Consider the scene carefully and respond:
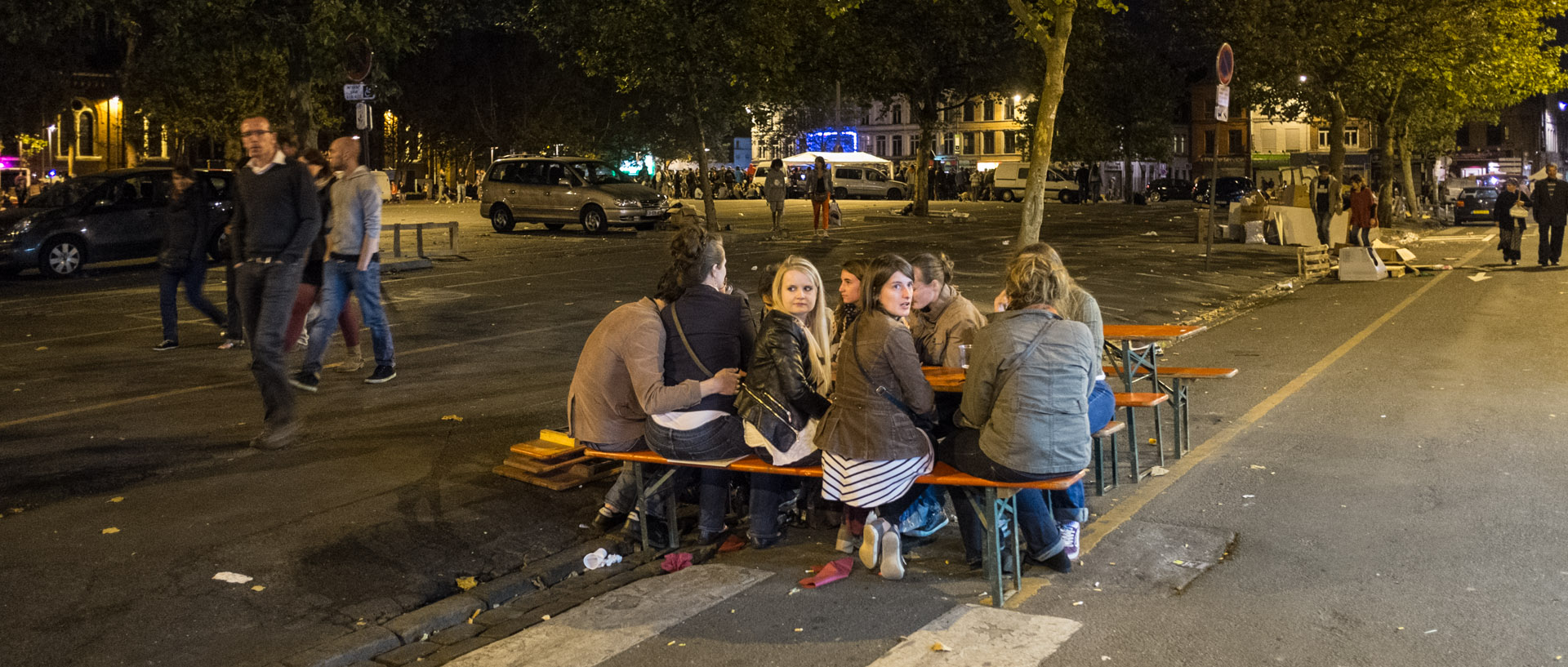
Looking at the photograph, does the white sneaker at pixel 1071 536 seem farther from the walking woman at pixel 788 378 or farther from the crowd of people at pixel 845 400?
the walking woman at pixel 788 378

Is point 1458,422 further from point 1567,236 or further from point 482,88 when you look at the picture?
point 482,88

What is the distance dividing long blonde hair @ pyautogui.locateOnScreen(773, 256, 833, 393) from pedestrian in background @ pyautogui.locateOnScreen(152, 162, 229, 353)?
724 centimetres

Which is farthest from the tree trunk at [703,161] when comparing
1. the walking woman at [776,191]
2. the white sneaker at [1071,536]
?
the white sneaker at [1071,536]

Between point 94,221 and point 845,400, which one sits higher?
point 94,221

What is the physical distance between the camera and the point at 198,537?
5871mm

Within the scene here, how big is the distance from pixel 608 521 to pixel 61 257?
1593cm

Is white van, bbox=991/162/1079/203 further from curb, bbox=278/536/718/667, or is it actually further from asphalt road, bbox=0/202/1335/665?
curb, bbox=278/536/718/667

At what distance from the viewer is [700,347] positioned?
19.0 feet

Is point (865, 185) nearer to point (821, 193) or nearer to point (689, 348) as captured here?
point (821, 193)

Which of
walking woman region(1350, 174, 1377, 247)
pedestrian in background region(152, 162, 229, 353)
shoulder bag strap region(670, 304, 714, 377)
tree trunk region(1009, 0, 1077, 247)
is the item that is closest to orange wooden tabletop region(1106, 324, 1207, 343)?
shoulder bag strap region(670, 304, 714, 377)

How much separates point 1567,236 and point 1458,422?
28300 millimetres

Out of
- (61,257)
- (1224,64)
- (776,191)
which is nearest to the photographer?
(1224,64)

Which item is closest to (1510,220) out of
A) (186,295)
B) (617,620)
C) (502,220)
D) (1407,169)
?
(186,295)

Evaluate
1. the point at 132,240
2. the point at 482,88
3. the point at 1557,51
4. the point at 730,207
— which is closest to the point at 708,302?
the point at 132,240
